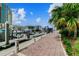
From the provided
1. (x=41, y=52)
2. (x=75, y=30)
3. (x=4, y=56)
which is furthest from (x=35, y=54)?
(x=75, y=30)

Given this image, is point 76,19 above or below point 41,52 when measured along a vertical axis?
above

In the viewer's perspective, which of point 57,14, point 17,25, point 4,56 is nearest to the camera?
point 4,56

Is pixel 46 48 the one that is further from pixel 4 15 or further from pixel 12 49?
pixel 4 15

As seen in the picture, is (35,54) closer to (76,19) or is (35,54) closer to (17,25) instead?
(17,25)

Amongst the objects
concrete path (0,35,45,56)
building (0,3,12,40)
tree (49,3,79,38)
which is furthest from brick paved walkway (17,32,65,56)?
building (0,3,12,40)

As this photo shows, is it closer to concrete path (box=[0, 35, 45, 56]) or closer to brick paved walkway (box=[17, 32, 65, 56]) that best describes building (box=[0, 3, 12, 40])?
concrete path (box=[0, 35, 45, 56])

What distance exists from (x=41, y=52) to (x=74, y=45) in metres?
0.68

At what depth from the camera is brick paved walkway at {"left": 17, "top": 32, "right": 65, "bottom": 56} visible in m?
5.57

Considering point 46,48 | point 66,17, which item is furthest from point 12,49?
point 66,17

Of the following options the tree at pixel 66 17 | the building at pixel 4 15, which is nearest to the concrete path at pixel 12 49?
the building at pixel 4 15

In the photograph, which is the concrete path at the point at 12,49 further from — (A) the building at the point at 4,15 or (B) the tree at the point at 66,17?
(B) the tree at the point at 66,17

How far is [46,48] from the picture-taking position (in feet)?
18.9

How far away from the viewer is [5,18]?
5863mm

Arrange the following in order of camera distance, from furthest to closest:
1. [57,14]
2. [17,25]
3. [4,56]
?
[57,14], [17,25], [4,56]
